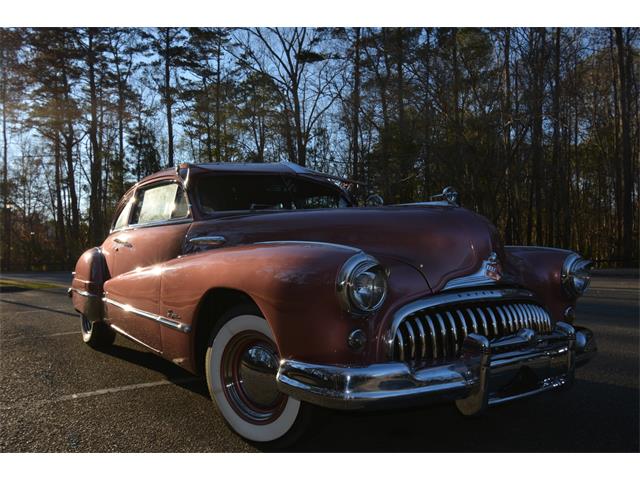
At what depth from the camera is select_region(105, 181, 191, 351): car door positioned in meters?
3.28

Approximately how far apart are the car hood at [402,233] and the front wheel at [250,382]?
2.00ft

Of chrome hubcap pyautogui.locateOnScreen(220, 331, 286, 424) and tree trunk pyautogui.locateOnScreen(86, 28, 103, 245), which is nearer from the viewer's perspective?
chrome hubcap pyautogui.locateOnScreen(220, 331, 286, 424)

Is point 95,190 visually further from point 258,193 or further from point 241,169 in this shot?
point 258,193

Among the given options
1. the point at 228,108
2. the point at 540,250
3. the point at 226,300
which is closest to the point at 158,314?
the point at 226,300

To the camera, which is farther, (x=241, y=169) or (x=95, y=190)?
(x=95, y=190)

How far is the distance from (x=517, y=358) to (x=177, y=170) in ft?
8.64

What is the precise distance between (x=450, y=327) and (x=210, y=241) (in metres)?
1.57

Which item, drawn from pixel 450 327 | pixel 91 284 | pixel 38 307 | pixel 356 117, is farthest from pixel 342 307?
pixel 356 117

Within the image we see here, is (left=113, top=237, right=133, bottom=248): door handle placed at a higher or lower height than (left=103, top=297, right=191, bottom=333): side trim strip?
higher

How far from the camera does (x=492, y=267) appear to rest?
263 cm

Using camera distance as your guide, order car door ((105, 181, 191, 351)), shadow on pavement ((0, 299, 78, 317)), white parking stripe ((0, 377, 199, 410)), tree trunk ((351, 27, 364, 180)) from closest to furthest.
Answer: white parking stripe ((0, 377, 199, 410))
car door ((105, 181, 191, 351))
shadow on pavement ((0, 299, 78, 317))
tree trunk ((351, 27, 364, 180))

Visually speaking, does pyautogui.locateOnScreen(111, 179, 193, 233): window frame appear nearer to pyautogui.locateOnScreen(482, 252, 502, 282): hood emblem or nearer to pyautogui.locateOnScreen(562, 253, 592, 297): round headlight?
pyautogui.locateOnScreen(482, 252, 502, 282): hood emblem

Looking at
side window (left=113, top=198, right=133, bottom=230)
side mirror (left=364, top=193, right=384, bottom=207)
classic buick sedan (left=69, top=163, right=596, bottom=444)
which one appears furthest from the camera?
side window (left=113, top=198, right=133, bottom=230)

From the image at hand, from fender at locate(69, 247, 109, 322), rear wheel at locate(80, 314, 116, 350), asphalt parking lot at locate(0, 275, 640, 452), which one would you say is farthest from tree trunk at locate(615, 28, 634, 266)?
fender at locate(69, 247, 109, 322)
